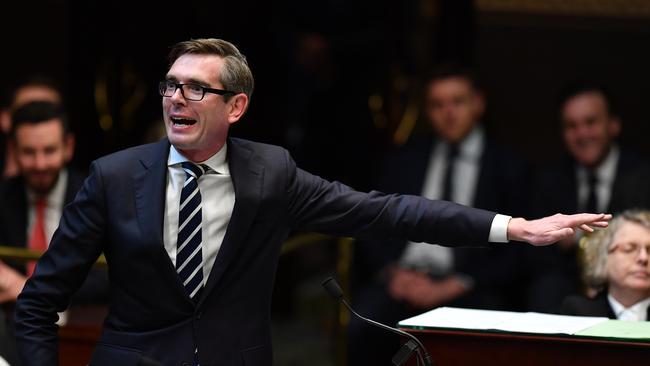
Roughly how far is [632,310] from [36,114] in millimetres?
2531

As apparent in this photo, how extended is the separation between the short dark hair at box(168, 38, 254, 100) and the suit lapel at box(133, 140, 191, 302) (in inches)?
10.4

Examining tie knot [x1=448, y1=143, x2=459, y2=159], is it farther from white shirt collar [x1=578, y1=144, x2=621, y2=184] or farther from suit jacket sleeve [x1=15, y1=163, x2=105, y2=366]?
suit jacket sleeve [x1=15, y1=163, x2=105, y2=366]

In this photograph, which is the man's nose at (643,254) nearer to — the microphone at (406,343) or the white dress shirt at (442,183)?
the microphone at (406,343)

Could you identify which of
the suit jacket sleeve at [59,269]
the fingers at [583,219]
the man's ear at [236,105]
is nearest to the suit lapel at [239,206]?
the man's ear at [236,105]

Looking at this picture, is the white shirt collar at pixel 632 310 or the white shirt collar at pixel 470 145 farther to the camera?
the white shirt collar at pixel 470 145

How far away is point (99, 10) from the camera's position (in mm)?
7184

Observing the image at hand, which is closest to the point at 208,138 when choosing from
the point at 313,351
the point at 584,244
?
the point at 584,244

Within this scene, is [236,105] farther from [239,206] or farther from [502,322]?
[502,322]

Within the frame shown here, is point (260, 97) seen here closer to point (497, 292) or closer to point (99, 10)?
point (99, 10)

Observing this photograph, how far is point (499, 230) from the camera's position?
3547 mm

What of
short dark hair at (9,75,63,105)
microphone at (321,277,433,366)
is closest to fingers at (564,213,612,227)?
microphone at (321,277,433,366)

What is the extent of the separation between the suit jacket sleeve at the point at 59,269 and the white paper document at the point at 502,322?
2.97 ft

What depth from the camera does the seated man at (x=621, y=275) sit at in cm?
417

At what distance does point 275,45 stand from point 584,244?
2854 millimetres
